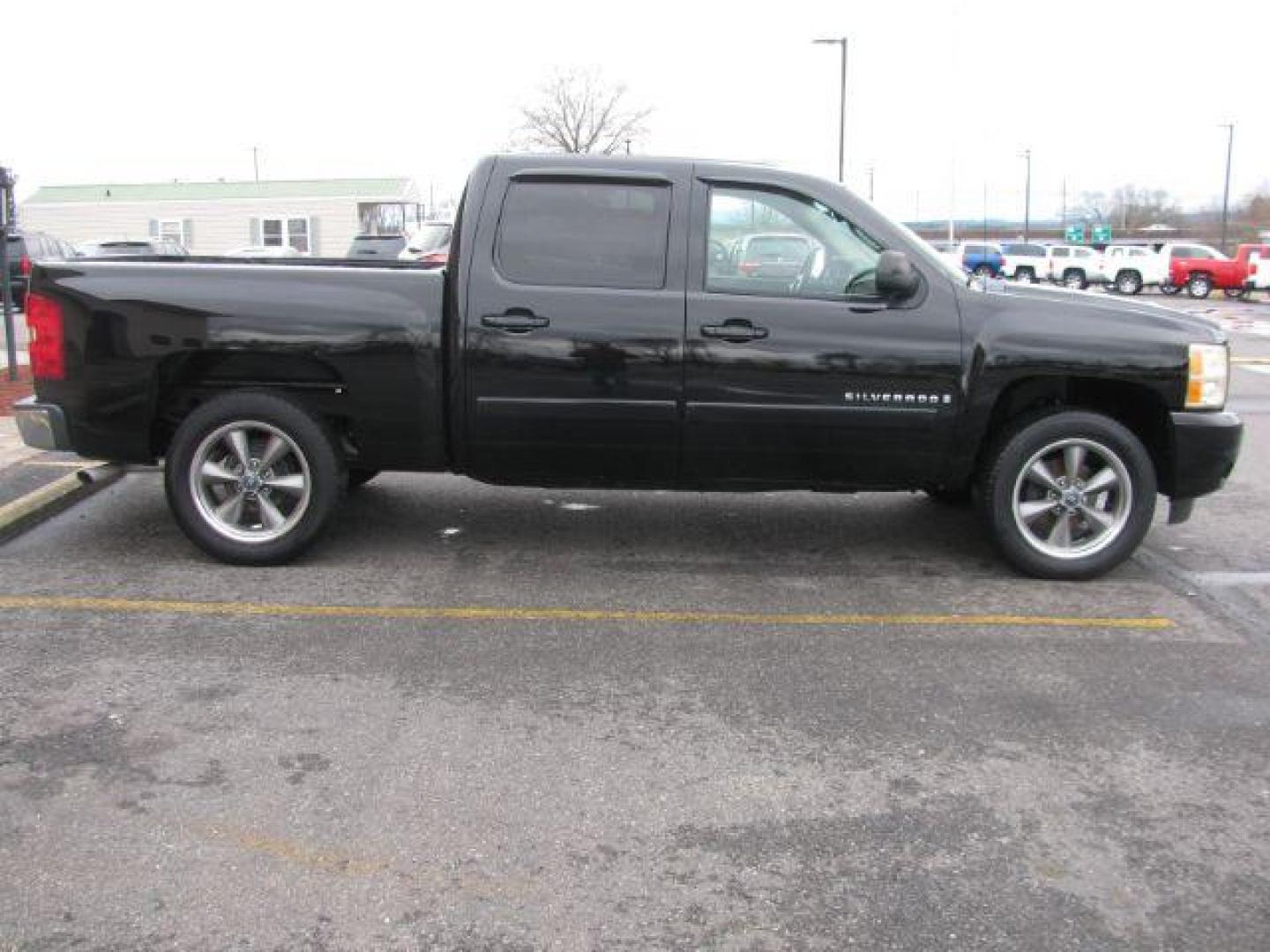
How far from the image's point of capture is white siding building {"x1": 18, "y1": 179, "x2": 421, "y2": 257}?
46.4m

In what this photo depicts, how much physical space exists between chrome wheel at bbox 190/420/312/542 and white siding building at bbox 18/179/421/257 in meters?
41.1

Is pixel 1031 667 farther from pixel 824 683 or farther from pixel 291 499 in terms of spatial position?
pixel 291 499

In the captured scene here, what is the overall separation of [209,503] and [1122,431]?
14.2ft

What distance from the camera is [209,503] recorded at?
18.6ft

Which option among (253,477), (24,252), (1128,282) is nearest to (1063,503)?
(253,477)

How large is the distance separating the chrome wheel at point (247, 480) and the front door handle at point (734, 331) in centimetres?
199

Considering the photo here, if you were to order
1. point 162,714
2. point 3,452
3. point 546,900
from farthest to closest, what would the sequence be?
point 3,452 → point 162,714 → point 546,900

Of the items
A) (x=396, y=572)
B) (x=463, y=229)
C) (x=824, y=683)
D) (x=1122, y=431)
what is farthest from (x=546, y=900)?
(x=1122, y=431)

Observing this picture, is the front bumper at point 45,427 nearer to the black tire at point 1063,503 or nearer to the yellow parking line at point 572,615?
the yellow parking line at point 572,615

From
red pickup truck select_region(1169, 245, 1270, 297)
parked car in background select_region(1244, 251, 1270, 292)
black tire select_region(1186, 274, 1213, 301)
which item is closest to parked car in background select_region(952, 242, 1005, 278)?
red pickup truck select_region(1169, 245, 1270, 297)

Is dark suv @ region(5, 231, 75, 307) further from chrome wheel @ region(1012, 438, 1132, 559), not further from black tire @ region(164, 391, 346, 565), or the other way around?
chrome wheel @ region(1012, 438, 1132, 559)

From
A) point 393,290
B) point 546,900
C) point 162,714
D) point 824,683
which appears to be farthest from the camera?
point 393,290

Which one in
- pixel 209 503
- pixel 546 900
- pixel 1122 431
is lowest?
pixel 546 900

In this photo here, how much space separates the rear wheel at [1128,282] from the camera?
40344 mm
